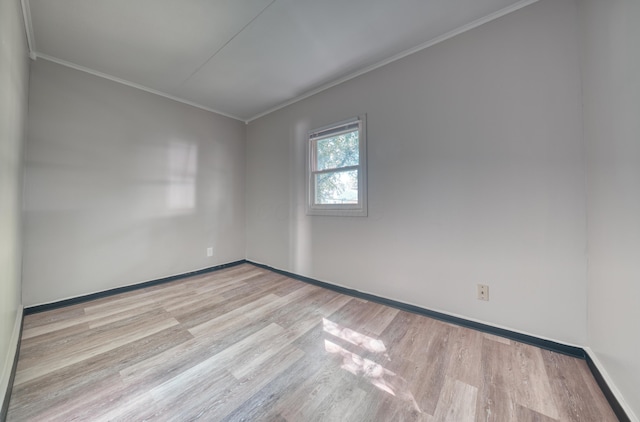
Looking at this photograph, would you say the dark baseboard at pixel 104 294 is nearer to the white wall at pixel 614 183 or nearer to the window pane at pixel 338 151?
the window pane at pixel 338 151

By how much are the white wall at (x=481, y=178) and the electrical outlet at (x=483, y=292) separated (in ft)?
0.13

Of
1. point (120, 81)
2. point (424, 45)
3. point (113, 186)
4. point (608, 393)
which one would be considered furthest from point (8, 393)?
point (424, 45)

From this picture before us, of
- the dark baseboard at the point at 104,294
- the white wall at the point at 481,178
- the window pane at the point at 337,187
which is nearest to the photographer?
the white wall at the point at 481,178

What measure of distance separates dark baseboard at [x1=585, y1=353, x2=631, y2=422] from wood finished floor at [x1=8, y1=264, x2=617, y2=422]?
3 cm

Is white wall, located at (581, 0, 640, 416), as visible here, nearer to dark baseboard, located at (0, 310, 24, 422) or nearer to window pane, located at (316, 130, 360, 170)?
window pane, located at (316, 130, 360, 170)

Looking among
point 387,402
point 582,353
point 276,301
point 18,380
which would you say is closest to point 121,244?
point 18,380

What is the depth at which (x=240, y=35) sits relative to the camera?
1826 millimetres

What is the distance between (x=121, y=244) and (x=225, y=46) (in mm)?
2362

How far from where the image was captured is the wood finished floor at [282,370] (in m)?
1.07

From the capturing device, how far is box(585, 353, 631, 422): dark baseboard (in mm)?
997

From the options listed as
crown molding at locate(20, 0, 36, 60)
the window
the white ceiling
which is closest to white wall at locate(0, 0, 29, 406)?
crown molding at locate(20, 0, 36, 60)

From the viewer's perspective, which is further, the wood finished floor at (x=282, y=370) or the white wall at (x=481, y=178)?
the white wall at (x=481, y=178)

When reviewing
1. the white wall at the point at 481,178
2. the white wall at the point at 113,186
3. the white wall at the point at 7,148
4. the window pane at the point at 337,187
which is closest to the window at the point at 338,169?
the window pane at the point at 337,187

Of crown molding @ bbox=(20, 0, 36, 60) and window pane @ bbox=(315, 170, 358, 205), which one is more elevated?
crown molding @ bbox=(20, 0, 36, 60)
